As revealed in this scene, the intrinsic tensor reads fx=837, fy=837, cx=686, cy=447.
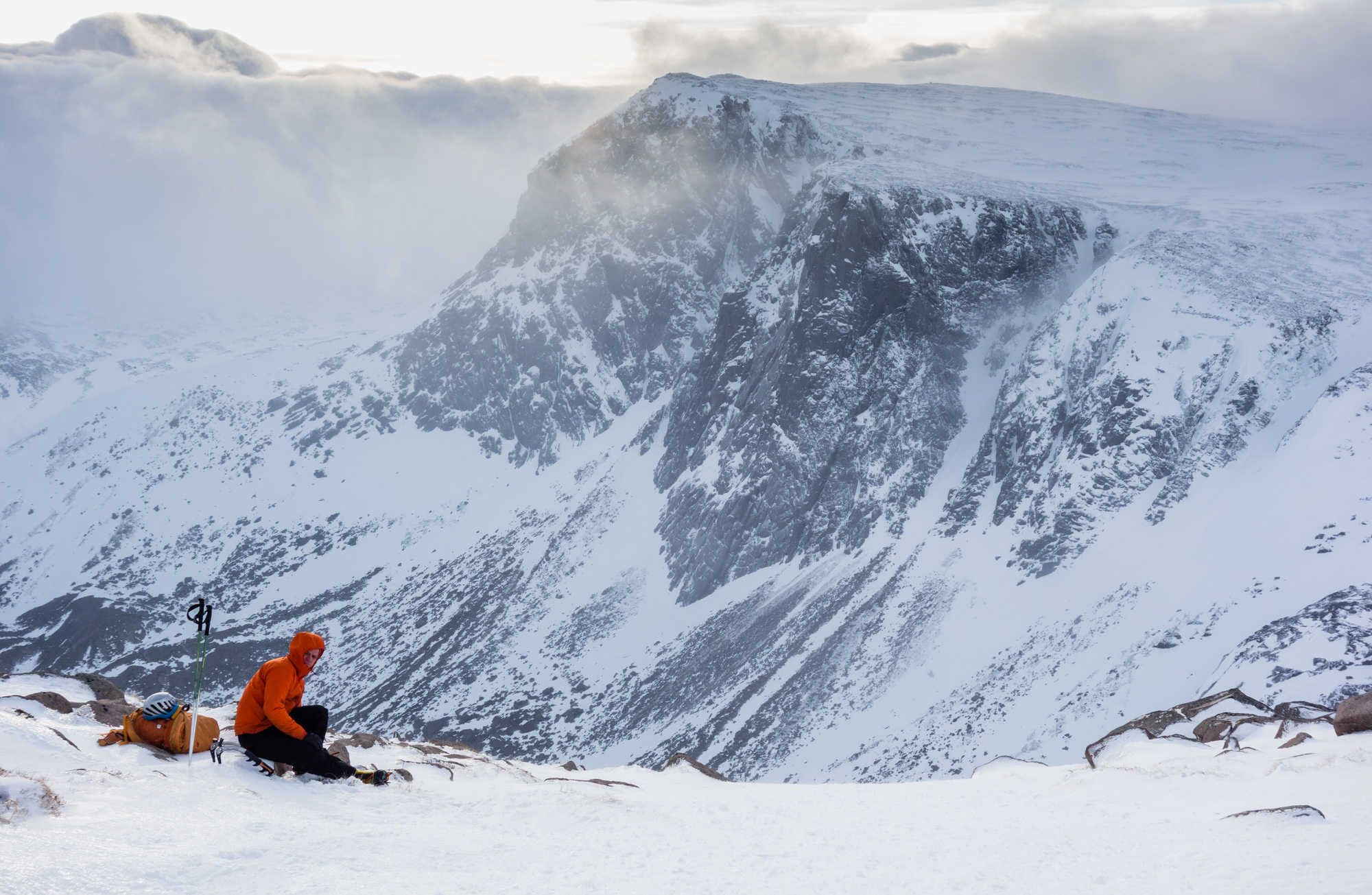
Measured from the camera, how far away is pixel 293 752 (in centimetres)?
1117

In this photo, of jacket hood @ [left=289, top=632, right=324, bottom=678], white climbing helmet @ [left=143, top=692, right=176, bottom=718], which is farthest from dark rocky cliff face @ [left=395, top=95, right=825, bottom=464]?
jacket hood @ [left=289, top=632, right=324, bottom=678]

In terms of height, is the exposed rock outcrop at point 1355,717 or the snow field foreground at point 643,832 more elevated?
the snow field foreground at point 643,832

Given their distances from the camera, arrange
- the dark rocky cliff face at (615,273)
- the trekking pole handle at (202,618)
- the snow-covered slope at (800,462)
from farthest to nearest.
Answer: the dark rocky cliff face at (615,273) < the snow-covered slope at (800,462) < the trekking pole handle at (202,618)

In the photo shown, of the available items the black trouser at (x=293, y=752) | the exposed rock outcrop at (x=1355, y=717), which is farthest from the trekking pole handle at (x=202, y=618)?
the exposed rock outcrop at (x=1355, y=717)

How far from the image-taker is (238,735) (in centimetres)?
1120

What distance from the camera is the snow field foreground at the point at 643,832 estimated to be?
23.8ft

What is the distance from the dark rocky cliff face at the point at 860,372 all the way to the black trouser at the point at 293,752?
202ft

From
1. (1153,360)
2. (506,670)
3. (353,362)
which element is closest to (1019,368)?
(1153,360)

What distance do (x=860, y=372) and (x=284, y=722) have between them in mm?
73260

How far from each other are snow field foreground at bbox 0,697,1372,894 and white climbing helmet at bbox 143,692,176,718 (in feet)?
1.64

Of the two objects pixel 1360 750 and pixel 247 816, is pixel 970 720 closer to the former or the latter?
pixel 1360 750

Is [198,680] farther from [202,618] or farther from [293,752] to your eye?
[293,752]

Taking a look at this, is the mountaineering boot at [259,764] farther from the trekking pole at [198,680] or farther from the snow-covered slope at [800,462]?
the snow-covered slope at [800,462]

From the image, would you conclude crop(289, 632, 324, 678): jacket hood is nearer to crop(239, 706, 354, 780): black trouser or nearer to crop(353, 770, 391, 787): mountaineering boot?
crop(239, 706, 354, 780): black trouser
